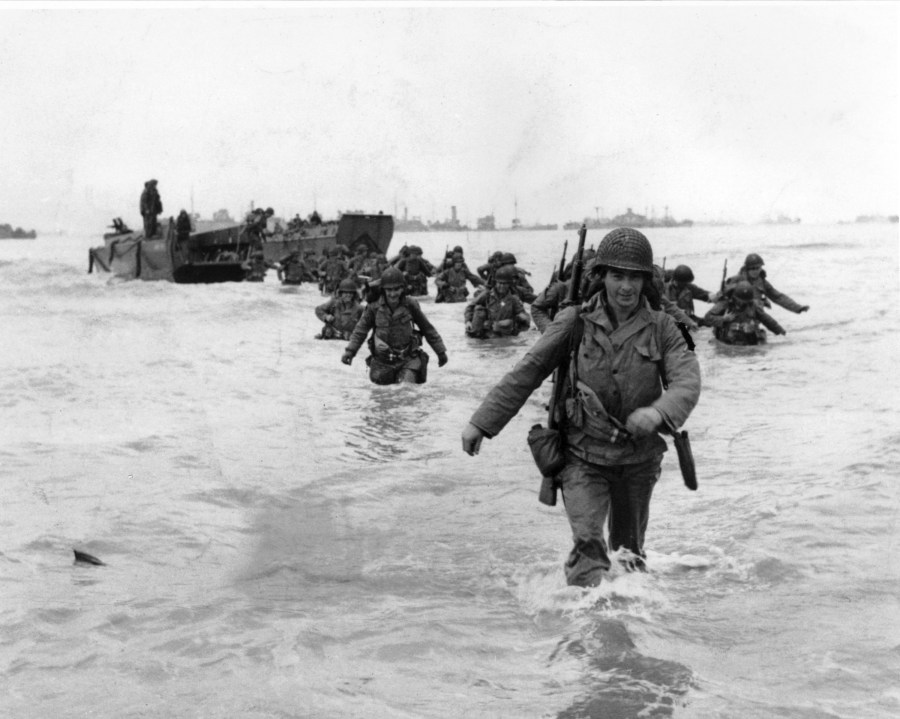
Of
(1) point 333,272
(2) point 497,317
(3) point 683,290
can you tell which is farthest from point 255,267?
(3) point 683,290

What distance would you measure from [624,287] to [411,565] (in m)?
2.27

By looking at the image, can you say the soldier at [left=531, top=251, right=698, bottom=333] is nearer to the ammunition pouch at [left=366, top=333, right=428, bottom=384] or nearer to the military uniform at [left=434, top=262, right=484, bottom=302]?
the ammunition pouch at [left=366, top=333, right=428, bottom=384]

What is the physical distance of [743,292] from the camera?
16.5 meters

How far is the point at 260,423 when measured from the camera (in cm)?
1093

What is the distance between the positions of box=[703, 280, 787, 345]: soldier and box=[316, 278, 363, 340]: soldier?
241 inches

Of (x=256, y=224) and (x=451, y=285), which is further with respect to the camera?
(x=256, y=224)

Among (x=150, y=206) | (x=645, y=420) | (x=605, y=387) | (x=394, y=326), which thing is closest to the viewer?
(x=645, y=420)

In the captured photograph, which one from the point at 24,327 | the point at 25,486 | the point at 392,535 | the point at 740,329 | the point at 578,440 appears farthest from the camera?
the point at 24,327

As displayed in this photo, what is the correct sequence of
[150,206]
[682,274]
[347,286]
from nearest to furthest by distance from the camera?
[682,274], [347,286], [150,206]

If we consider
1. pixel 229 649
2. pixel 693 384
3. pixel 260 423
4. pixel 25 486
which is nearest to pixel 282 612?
pixel 229 649

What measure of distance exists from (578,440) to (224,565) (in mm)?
2424

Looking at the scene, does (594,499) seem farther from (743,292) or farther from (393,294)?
(743,292)

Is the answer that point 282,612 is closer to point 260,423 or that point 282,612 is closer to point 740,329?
point 260,423

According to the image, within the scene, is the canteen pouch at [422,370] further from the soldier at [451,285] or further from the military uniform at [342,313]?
the soldier at [451,285]
